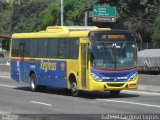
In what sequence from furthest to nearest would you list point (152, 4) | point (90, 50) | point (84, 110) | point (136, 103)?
point (152, 4)
point (90, 50)
point (136, 103)
point (84, 110)

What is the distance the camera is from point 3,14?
139 m

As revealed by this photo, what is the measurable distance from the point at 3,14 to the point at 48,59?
373 ft

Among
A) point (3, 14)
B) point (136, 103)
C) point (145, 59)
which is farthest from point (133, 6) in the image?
point (3, 14)

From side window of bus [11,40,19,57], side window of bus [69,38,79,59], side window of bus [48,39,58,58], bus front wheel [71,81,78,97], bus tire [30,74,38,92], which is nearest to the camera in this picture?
side window of bus [69,38,79,59]

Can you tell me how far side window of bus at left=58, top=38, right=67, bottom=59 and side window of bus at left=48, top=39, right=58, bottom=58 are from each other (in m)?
0.35

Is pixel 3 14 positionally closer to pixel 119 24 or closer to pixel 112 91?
pixel 119 24

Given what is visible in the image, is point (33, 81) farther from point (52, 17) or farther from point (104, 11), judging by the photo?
point (52, 17)

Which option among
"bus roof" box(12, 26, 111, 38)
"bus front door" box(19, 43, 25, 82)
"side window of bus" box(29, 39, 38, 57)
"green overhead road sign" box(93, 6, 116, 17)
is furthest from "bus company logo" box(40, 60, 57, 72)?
"green overhead road sign" box(93, 6, 116, 17)

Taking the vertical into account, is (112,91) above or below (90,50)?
below

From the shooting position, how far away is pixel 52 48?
26672 mm

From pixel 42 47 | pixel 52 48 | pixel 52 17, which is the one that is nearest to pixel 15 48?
pixel 42 47

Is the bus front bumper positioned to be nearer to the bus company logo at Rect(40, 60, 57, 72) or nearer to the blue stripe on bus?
the blue stripe on bus

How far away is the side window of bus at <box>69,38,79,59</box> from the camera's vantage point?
24.3 m

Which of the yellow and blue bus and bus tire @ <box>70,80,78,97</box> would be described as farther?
bus tire @ <box>70,80,78,97</box>
